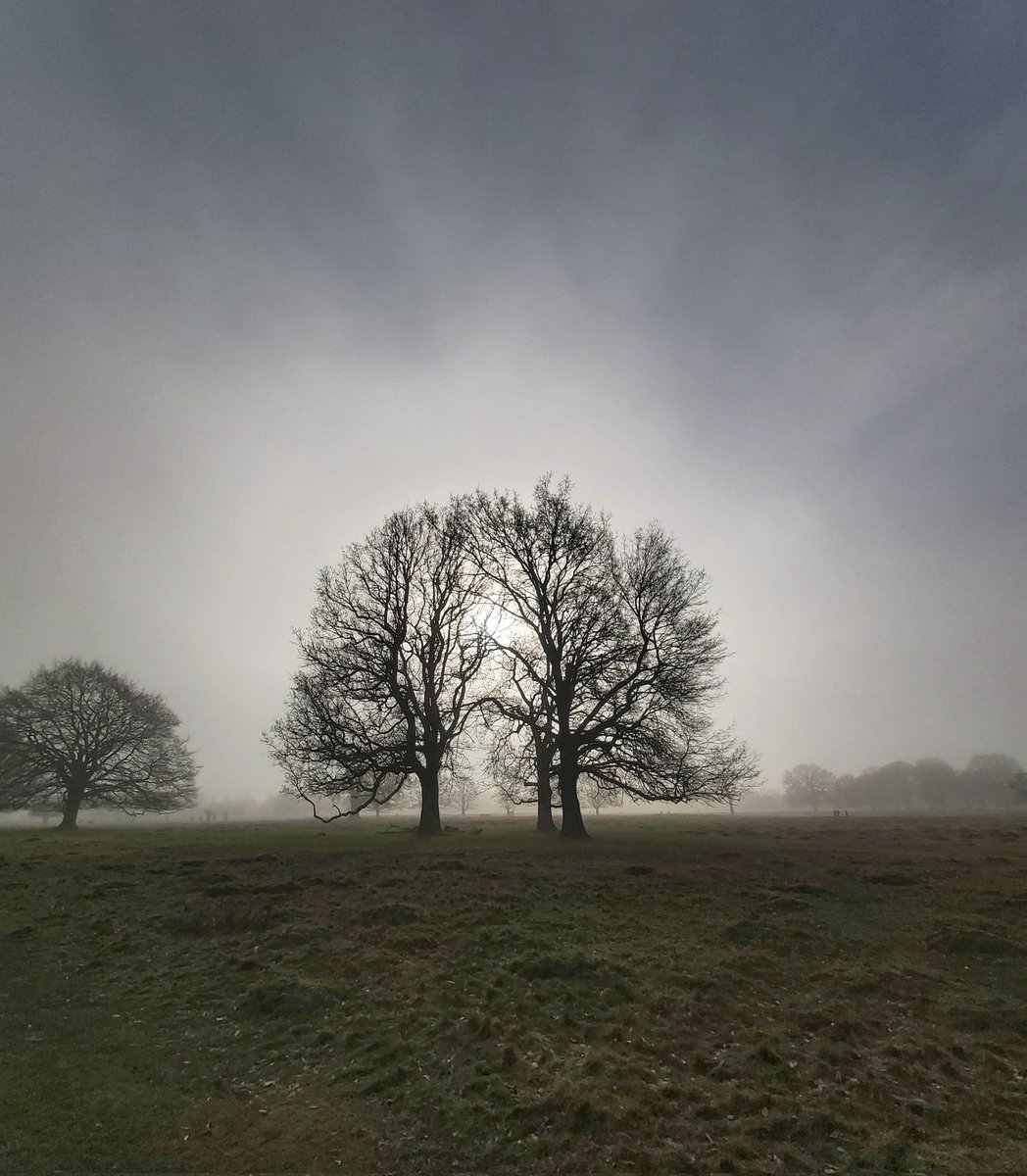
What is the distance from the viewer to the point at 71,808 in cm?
4581

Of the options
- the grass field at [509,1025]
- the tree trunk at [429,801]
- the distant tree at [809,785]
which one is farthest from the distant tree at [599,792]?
the distant tree at [809,785]

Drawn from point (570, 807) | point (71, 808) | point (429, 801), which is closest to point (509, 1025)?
point (570, 807)

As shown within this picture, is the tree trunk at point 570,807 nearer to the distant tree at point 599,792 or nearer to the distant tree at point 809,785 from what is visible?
the distant tree at point 599,792

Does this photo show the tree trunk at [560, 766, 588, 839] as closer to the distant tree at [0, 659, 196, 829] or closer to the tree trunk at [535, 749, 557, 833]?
the tree trunk at [535, 749, 557, 833]

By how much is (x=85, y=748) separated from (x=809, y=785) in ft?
517

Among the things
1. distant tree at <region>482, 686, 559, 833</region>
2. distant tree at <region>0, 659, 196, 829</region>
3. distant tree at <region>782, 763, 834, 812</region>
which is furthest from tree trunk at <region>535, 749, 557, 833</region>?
distant tree at <region>782, 763, 834, 812</region>

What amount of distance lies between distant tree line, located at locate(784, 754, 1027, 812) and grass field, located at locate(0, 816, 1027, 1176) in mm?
157278

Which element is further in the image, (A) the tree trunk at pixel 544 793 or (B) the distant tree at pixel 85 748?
(B) the distant tree at pixel 85 748

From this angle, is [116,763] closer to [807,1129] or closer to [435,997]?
[435,997]

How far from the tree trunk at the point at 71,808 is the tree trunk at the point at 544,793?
3500 centimetres

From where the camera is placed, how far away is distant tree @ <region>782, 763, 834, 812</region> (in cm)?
15438

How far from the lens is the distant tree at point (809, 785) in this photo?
15438 centimetres

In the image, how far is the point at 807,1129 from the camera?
6.89 m

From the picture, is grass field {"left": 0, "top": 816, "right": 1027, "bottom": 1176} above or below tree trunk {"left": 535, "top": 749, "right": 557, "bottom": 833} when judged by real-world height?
below
